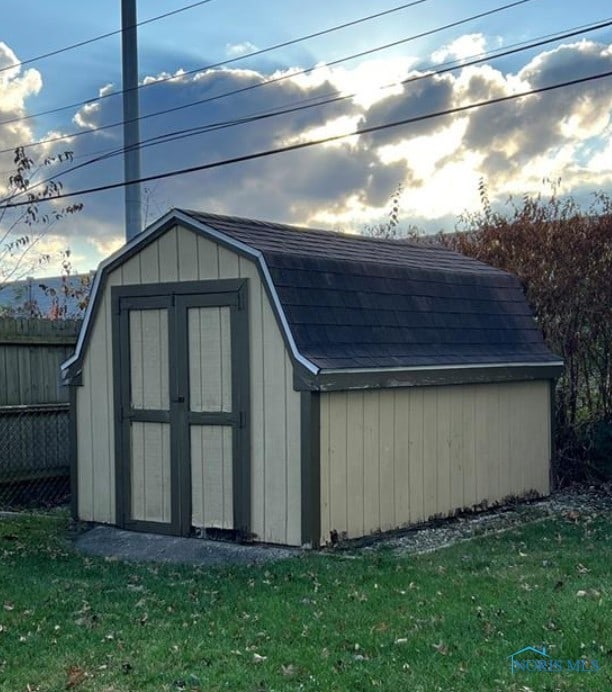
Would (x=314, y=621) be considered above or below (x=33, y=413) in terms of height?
below

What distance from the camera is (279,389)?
7145 mm

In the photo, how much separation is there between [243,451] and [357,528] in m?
1.15

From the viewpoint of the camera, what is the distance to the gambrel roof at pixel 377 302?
7.22 m

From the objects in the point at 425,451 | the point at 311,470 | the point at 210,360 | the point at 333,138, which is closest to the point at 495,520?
the point at 425,451

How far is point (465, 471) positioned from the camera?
28.0ft

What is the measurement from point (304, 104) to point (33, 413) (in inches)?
204

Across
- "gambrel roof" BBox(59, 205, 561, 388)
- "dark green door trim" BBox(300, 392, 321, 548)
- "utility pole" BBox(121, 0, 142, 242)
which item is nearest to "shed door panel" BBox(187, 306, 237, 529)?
"gambrel roof" BBox(59, 205, 561, 388)

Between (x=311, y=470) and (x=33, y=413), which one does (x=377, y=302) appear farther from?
(x=33, y=413)

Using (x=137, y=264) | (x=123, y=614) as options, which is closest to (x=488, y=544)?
(x=123, y=614)

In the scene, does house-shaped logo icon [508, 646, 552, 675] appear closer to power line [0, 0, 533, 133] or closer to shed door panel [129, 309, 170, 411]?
shed door panel [129, 309, 170, 411]

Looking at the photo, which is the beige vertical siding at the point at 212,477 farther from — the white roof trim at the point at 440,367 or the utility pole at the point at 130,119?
the utility pole at the point at 130,119

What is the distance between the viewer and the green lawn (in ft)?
13.6

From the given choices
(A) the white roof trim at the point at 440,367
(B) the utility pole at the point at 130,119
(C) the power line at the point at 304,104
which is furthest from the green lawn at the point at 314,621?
(B) the utility pole at the point at 130,119

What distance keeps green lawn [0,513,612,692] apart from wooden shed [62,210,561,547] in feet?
2.86
